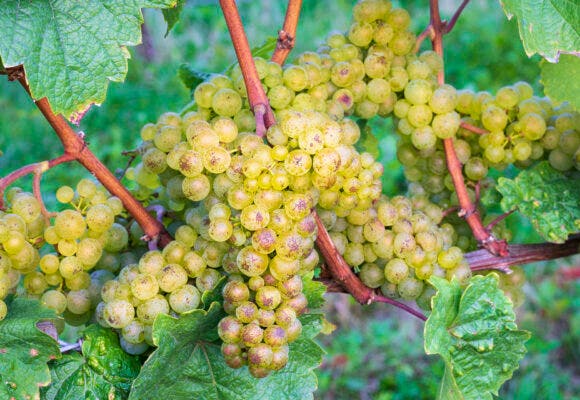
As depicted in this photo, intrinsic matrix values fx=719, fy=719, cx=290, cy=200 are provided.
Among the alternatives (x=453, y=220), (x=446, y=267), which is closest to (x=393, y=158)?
(x=453, y=220)

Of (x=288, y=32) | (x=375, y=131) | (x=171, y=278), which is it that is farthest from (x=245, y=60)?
(x=375, y=131)

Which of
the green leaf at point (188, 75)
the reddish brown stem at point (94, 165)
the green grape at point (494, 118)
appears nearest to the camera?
the reddish brown stem at point (94, 165)

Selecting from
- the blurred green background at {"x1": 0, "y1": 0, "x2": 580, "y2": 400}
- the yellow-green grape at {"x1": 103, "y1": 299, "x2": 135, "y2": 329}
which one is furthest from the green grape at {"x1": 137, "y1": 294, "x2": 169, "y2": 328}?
the blurred green background at {"x1": 0, "y1": 0, "x2": 580, "y2": 400}

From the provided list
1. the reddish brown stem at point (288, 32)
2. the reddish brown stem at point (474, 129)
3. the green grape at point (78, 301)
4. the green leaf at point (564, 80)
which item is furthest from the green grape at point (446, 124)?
the green grape at point (78, 301)

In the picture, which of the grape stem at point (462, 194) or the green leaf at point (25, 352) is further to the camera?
the grape stem at point (462, 194)

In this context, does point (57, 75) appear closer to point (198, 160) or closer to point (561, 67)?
point (198, 160)

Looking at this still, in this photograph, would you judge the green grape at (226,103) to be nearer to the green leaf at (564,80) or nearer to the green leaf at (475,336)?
the green leaf at (475,336)

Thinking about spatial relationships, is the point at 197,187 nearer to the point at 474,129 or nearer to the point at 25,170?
the point at 25,170

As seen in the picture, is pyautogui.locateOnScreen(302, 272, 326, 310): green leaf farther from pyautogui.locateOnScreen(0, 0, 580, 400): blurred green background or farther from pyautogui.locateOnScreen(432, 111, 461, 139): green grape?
pyautogui.locateOnScreen(0, 0, 580, 400): blurred green background
